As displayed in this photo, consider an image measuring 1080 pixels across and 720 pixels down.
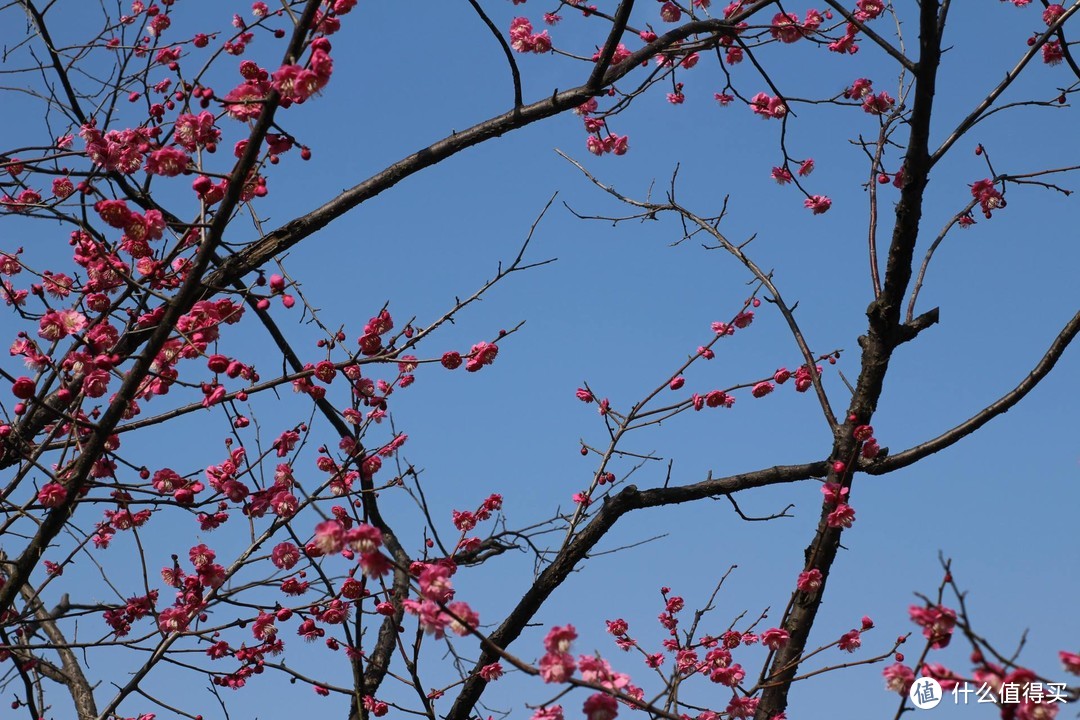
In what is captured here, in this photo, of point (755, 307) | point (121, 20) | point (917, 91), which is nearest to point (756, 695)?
point (755, 307)

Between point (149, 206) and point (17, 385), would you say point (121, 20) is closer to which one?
point (149, 206)

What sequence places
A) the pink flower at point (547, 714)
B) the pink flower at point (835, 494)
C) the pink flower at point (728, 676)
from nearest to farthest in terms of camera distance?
the pink flower at point (547, 714) → the pink flower at point (835, 494) → the pink flower at point (728, 676)

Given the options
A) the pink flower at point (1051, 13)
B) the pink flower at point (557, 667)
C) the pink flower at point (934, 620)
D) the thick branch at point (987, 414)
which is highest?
the pink flower at point (1051, 13)

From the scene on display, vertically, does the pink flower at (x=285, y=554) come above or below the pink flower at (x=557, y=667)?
above

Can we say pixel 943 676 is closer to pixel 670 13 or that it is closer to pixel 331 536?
pixel 331 536

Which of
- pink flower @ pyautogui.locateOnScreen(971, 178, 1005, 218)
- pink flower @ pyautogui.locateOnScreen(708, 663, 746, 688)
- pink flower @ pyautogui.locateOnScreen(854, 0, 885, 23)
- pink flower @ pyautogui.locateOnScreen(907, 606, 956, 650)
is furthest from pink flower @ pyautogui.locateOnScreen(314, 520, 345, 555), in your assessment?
pink flower @ pyautogui.locateOnScreen(854, 0, 885, 23)

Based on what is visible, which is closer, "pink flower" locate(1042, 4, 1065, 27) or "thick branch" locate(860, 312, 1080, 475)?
"thick branch" locate(860, 312, 1080, 475)

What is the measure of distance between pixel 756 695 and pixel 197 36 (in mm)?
4555

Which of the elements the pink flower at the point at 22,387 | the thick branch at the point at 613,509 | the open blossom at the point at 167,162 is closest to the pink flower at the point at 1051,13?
the thick branch at the point at 613,509

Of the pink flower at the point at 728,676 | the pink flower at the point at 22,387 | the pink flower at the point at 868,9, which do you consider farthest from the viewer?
the pink flower at the point at 868,9

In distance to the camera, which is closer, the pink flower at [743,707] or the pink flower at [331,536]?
the pink flower at [331,536]

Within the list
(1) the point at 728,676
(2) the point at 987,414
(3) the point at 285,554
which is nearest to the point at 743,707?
(1) the point at 728,676

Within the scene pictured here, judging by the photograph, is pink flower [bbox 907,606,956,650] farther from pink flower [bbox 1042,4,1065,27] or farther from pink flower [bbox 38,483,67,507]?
pink flower [bbox 1042,4,1065,27]

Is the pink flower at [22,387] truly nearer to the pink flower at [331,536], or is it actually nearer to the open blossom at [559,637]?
the pink flower at [331,536]
